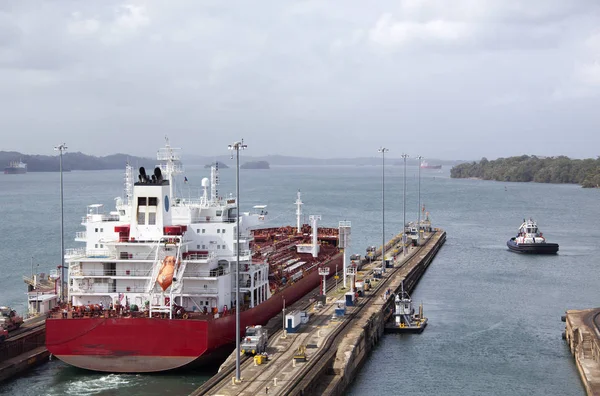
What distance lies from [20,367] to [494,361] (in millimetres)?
21387

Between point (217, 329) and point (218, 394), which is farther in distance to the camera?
point (217, 329)

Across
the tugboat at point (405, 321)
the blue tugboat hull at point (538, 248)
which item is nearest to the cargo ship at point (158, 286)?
the tugboat at point (405, 321)

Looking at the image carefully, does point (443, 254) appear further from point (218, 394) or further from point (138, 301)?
point (218, 394)

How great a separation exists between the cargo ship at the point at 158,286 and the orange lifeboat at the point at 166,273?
0.05 meters

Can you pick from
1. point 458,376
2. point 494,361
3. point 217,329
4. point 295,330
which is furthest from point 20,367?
point 494,361

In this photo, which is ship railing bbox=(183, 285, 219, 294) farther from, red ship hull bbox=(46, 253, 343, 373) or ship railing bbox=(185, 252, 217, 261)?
red ship hull bbox=(46, 253, 343, 373)

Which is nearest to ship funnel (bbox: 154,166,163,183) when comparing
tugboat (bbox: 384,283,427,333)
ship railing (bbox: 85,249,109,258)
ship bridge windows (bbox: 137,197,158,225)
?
ship bridge windows (bbox: 137,197,158,225)

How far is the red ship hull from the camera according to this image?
Result: 32438 millimetres

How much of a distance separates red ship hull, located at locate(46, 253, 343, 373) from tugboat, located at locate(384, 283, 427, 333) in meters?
13.2

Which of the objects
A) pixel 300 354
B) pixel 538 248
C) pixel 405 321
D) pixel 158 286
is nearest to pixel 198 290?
pixel 158 286

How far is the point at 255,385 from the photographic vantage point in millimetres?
27188

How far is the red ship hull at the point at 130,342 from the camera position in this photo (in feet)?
106

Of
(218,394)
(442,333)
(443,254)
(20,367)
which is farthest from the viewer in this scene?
(443,254)

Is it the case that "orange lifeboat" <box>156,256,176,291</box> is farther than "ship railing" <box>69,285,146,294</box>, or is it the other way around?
"ship railing" <box>69,285,146,294</box>
